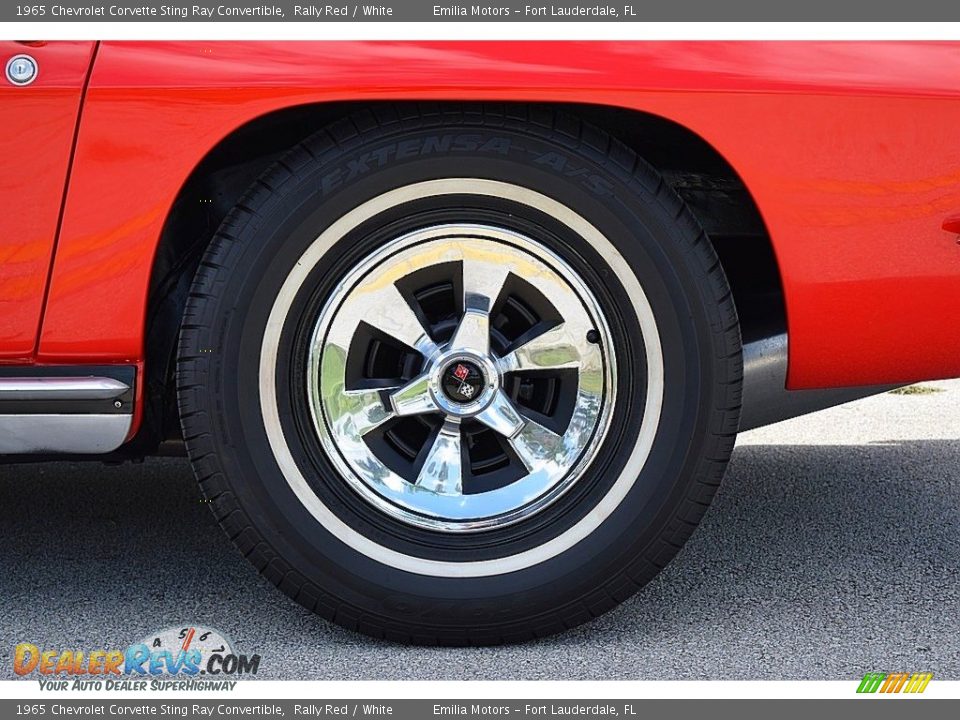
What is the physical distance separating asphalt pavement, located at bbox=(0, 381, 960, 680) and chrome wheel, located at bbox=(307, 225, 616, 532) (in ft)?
0.98

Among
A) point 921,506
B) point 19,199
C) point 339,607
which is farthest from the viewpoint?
point 921,506

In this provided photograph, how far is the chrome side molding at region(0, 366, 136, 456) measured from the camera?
2043 mm

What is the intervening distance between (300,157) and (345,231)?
0.50 feet

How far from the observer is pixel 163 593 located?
2.40 m

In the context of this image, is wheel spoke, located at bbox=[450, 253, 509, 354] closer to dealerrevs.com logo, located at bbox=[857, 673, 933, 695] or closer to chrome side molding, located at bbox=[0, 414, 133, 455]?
chrome side molding, located at bbox=[0, 414, 133, 455]

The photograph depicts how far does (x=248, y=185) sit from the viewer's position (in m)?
2.26

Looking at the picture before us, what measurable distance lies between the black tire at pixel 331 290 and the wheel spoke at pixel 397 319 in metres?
0.09

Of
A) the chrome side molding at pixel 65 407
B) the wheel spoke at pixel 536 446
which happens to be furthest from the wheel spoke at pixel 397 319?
the chrome side molding at pixel 65 407

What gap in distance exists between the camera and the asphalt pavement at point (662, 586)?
6.81ft

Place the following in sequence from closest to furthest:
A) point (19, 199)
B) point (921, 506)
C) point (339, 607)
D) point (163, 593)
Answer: point (19, 199) → point (339, 607) → point (163, 593) → point (921, 506)

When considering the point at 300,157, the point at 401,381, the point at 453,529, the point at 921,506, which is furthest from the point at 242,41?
the point at 921,506

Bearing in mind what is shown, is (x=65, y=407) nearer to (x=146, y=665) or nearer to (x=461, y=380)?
(x=146, y=665)

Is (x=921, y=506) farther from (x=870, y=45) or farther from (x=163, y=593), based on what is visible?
(x=163, y=593)

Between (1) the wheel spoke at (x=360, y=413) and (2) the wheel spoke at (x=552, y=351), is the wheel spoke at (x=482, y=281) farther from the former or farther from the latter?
(1) the wheel spoke at (x=360, y=413)
